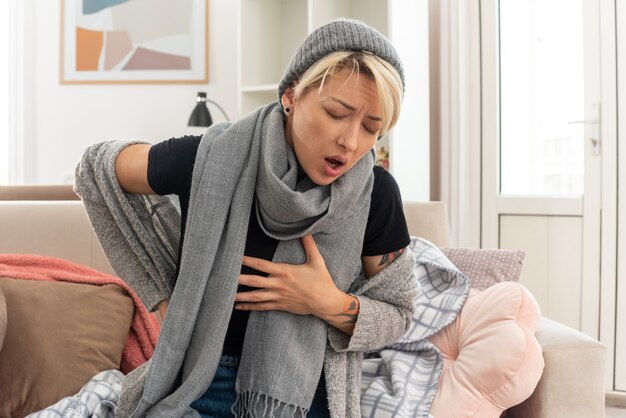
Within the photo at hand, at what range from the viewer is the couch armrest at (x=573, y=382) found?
1431 millimetres

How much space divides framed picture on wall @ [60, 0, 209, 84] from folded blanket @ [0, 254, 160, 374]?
2.24 metres

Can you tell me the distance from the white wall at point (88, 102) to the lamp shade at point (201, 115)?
30cm

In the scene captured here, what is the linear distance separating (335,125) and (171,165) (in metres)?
0.33

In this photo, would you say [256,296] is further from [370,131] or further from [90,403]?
[90,403]

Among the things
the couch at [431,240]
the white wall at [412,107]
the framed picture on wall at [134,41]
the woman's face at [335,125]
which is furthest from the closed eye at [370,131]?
the framed picture on wall at [134,41]

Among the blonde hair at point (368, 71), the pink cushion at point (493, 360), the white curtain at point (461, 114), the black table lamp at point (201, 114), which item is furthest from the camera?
the black table lamp at point (201, 114)

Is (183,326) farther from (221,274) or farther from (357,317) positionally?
(357,317)

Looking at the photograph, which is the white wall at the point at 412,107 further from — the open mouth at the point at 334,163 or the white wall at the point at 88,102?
the open mouth at the point at 334,163

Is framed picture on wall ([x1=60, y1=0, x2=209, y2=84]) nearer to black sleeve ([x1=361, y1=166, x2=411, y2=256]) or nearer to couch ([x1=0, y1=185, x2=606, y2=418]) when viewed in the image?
couch ([x1=0, y1=185, x2=606, y2=418])

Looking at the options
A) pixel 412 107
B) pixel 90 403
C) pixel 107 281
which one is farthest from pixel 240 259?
pixel 412 107

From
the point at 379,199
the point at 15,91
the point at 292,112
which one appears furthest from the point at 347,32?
the point at 15,91

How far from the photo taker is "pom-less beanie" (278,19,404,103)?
43.9 inches

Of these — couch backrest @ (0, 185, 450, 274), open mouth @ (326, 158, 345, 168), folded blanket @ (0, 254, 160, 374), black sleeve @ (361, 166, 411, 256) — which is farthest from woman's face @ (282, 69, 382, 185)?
couch backrest @ (0, 185, 450, 274)

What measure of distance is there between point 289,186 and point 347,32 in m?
0.29
